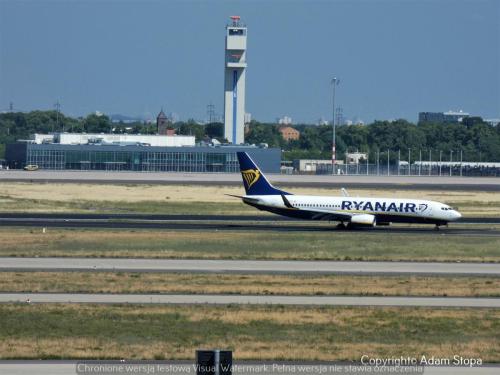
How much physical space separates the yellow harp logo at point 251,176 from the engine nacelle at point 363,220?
334 inches

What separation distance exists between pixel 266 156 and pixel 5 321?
145m

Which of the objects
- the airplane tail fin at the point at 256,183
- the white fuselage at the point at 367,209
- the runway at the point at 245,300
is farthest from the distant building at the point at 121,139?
the runway at the point at 245,300

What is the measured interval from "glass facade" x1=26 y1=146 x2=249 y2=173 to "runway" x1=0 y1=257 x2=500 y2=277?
124359 mm

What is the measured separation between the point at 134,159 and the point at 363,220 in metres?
106

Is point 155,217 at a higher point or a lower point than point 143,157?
lower

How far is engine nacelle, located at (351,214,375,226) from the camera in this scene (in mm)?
76062

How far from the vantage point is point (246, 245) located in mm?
60969

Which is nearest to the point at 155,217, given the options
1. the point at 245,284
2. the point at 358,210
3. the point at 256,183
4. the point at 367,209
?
the point at 256,183

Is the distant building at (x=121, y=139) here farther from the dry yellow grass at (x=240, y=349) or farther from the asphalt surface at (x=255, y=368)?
the asphalt surface at (x=255, y=368)

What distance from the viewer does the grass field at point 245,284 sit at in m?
41.3

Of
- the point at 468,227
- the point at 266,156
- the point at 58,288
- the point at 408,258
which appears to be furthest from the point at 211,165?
the point at 58,288

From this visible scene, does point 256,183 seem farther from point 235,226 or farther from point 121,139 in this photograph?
point 121,139

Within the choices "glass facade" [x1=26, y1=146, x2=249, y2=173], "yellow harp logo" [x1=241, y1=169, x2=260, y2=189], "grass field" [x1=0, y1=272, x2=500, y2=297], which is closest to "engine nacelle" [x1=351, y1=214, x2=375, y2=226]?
"yellow harp logo" [x1=241, y1=169, x2=260, y2=189]

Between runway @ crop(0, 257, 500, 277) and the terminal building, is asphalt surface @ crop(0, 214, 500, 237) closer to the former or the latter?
runway @ crop(0, 257, 500, 277)
